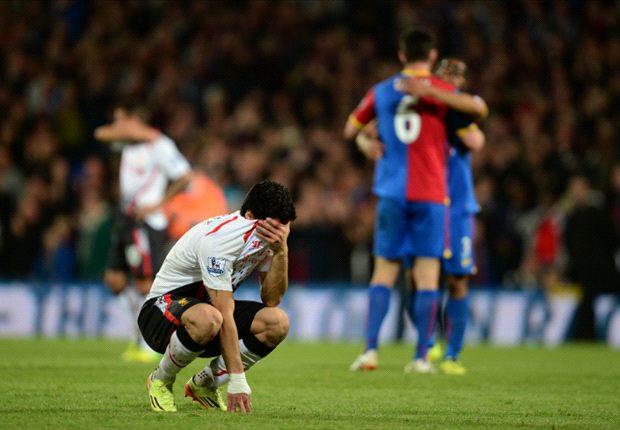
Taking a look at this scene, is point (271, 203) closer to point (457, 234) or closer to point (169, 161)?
point (457, 234)

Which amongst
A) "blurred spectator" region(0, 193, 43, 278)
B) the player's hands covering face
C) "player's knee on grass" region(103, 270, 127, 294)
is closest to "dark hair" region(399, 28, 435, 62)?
the player's hands covering face

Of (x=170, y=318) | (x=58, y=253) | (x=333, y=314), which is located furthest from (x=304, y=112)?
(x=170, y=318)

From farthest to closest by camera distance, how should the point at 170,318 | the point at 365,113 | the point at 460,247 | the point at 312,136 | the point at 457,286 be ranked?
the point at 312,136
the point at 457,286
the point at 460,247
the point at 365,113
the point at 170,318

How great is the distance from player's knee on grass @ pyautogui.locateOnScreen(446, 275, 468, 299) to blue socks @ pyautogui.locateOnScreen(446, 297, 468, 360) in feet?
0.12

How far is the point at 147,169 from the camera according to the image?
436 inches

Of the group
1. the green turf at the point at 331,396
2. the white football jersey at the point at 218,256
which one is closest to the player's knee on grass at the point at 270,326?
the white football jersey at the point at 218,256

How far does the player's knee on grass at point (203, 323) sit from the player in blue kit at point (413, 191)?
325 centimetres

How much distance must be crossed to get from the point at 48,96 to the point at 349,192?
204 inches

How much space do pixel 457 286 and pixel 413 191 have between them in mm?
1109

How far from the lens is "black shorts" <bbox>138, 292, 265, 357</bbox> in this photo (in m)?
6.02

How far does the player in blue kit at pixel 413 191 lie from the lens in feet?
28.8

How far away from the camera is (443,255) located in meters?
8.90

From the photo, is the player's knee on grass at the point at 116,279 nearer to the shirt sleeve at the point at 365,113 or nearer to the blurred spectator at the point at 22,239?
the shirt sleeve at the point at 365,113

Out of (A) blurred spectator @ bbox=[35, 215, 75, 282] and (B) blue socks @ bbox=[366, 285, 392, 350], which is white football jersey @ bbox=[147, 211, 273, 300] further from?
(A) blurred spectator @ bbox=[35, 215, 75, 282]
